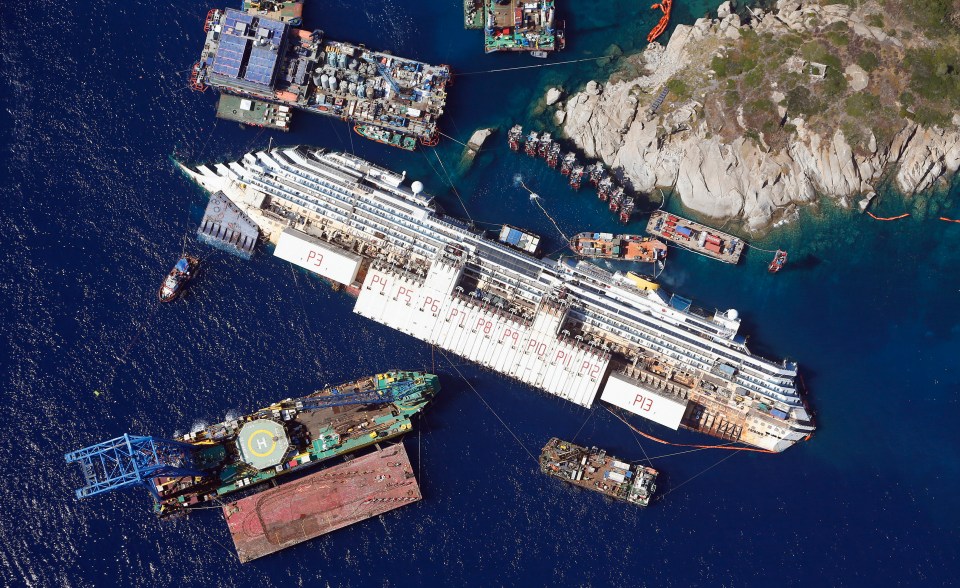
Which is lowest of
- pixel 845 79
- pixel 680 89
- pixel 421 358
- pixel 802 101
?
pixel 421 358

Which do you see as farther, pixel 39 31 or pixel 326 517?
pixel 39 31

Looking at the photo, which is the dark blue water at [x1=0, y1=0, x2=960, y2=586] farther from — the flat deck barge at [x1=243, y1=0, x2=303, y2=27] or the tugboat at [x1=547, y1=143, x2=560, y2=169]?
the tugboat at [x1=547, y1=143, x2=560, y2=169]

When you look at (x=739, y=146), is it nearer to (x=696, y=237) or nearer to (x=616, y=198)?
(x=696, y=237)

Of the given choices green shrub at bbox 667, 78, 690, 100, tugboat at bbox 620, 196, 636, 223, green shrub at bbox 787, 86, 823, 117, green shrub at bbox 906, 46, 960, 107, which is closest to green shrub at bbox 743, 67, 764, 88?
green shrub at bbox 787, 86, 823, 117

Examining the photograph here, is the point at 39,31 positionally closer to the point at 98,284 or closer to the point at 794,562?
the point at 98,284

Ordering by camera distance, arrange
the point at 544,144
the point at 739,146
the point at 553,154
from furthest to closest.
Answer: the point at 544,144, the point at 553,154, the point at 739,146

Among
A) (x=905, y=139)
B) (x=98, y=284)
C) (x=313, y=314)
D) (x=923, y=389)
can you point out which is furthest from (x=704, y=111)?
(x=98, y=284)

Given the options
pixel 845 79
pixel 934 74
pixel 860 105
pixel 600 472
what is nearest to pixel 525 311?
pixel 600 472
